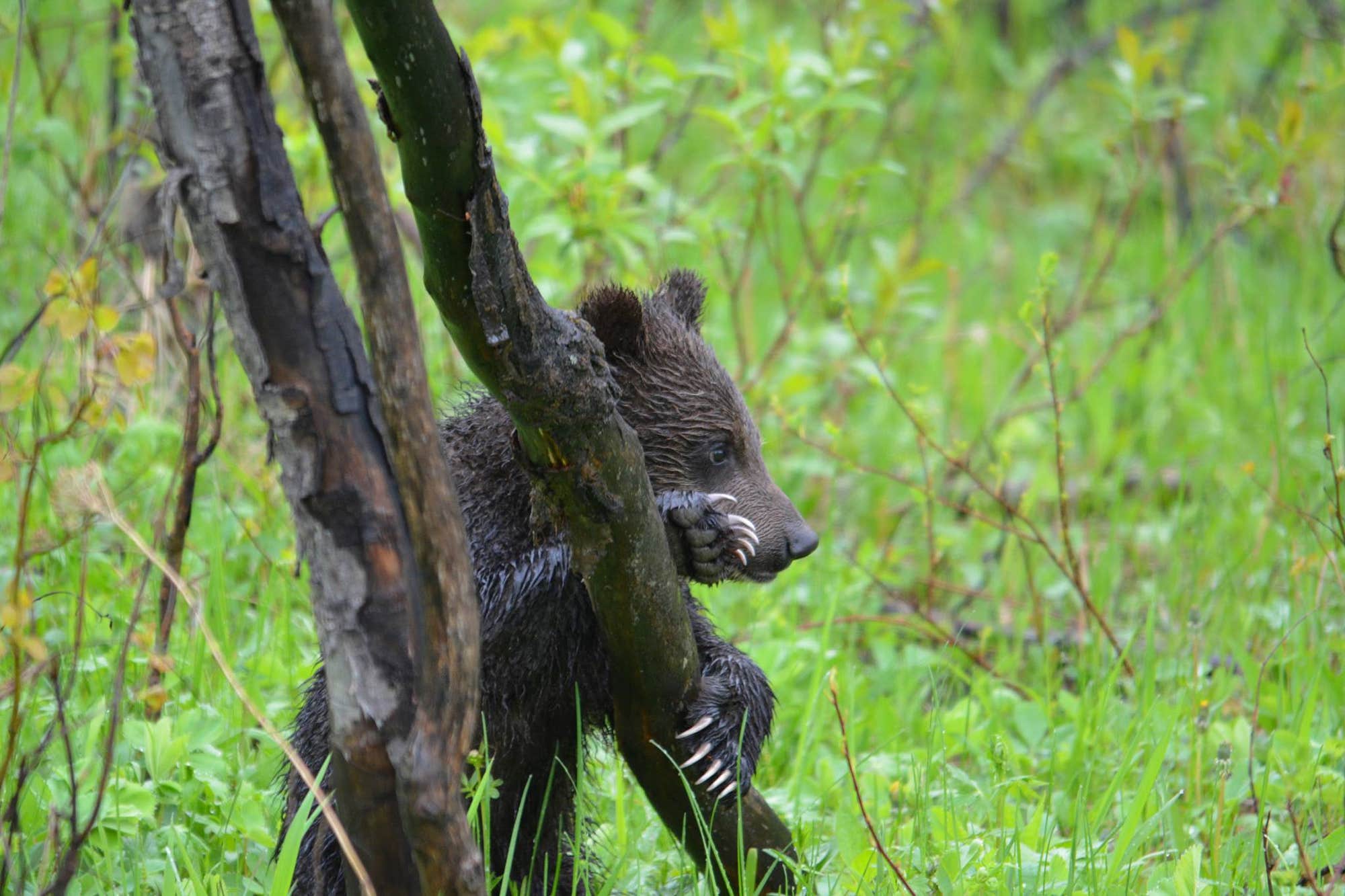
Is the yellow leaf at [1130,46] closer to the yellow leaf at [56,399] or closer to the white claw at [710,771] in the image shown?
the white claw at [710,771]

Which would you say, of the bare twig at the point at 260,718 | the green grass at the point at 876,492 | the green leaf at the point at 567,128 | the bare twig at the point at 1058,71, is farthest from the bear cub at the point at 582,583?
the bare twig at the point at 1058,71

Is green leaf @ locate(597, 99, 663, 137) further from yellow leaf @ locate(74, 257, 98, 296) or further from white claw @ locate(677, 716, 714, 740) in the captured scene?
white claw @ locate(677, 716, 714, 740)

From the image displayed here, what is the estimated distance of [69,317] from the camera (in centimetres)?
207

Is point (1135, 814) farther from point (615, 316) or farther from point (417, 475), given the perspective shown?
point (417, 475)

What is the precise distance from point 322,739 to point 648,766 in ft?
2.09

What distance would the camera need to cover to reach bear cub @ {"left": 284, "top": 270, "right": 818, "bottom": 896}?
2.36m

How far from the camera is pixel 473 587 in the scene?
1.72 meters

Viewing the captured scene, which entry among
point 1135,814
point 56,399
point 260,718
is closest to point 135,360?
point 260,718

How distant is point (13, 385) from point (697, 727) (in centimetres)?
130

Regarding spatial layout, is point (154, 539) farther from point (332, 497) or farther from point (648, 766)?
point (332, 497)

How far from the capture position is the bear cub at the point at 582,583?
2.36m

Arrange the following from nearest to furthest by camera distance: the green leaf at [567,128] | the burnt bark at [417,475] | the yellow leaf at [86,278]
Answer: the burnt bark at [417,475]
the yellow leaf at [86,278]
the green leaf at [567,128]

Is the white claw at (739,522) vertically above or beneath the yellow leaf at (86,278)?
beneath

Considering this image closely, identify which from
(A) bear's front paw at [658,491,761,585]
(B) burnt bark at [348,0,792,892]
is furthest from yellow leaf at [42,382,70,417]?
(B) burnt bark at [348,0,792,892]
